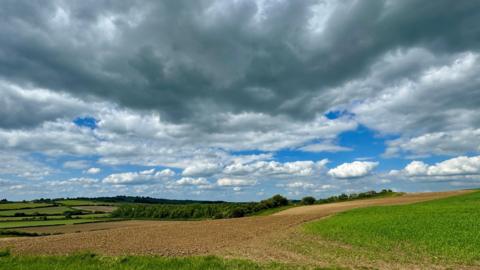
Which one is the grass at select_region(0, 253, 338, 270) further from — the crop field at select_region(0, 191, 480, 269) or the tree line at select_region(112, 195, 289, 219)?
the tree line at select_region(112, 195, 289, 219)

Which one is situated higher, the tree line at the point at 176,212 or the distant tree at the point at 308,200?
the distant tree at the point at 308,200

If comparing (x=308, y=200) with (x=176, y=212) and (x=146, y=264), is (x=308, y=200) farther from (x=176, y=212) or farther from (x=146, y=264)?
(x=146, y=264)

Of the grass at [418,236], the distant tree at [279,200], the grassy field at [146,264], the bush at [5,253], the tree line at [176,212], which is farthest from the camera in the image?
the tree line at [176,212]

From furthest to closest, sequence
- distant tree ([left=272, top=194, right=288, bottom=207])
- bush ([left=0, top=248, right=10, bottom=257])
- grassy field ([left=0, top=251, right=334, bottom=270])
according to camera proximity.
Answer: distant tree ([left=272, top=194, right=288, bottom=207]) → bush ([left=0, top=248, right=10, bottom=257]) → grassy field ([left=0, top=251, right=334, bottom=270])

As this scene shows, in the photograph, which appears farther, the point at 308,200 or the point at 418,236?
the point at 308,200

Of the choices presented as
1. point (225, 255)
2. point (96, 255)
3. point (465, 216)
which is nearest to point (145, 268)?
point (225, 255)

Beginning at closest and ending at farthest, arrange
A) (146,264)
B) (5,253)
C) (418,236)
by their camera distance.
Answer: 1. (146,264)
2. (5,253)
3. (418,236)

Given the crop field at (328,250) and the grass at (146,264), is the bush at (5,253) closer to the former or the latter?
the crop field at (328,250)

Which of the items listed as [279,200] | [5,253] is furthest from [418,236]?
[279,200]

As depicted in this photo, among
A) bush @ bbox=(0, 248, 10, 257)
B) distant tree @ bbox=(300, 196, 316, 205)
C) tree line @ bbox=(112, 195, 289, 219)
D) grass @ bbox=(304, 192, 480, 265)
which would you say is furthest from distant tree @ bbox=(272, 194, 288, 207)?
bush @ bbox=(0, 248, 10, 257)

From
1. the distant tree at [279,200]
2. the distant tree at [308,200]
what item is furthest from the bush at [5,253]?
the distant tree at [308,200]

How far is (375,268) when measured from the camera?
15336 millimetres

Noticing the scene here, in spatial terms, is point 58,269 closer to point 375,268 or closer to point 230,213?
point 375,268

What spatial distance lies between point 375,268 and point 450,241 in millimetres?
8943
